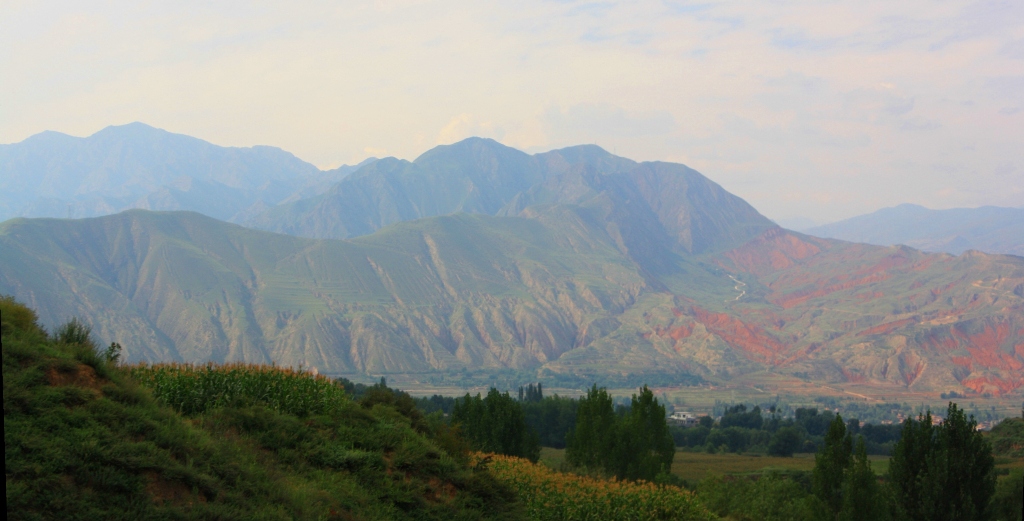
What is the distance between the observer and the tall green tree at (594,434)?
1684 inches

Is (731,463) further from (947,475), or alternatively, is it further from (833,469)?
(947,475)

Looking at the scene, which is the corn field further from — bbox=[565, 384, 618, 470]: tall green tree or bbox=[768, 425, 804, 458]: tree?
bbox=[768, 425, 804, 458]: tree

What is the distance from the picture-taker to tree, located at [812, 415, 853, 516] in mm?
36469

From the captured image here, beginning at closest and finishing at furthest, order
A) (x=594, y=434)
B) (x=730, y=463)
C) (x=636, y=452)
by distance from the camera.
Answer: (x=636, y=452) < (x=594, y=434) < (x=730, y=463)

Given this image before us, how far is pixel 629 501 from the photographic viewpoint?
2119 centimetres

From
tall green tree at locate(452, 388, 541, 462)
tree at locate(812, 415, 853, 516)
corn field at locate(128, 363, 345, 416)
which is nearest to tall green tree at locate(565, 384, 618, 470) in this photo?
tall green tree at locate(452, 388, 541, 462)

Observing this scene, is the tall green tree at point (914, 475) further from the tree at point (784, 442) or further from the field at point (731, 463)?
the tree at point (784, 442)

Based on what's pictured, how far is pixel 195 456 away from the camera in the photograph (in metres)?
12.9

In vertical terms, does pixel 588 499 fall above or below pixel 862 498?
above

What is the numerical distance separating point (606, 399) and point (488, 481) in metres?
29.5

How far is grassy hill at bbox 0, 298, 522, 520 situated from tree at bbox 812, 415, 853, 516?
23.0 metres

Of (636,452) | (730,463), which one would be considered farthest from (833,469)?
(730,463)

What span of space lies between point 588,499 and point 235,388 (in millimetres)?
9066

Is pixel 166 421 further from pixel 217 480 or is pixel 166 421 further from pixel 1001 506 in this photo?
pixel 1001 506
